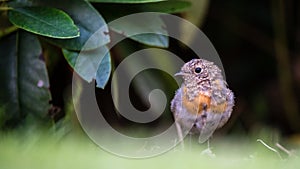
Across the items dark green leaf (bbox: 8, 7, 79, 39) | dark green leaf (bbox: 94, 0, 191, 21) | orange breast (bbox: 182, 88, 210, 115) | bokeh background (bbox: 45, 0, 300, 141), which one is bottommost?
bokeh background (bbox: 45, 0, 300, 141)

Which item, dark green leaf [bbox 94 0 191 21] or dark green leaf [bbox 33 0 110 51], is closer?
dark green leaf [bbox 33 0 110 51]

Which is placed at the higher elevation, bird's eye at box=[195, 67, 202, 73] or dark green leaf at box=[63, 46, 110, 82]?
bird's eye at box=[195, 67, 202, 73]

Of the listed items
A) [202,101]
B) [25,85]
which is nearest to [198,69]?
[202,101]

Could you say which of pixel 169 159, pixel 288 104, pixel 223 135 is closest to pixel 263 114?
pixel 288 104

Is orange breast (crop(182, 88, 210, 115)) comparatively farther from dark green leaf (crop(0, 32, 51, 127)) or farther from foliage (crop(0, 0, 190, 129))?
dark green leaf (crop(0, 32, 51, 127))

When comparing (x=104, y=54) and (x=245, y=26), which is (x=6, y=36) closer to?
(x=104, y=54)

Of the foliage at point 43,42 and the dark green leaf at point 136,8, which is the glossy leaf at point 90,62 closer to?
the foliage at point 43,42

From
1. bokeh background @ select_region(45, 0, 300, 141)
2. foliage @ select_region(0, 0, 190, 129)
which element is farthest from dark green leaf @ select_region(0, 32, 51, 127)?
bokeh background @ select_region(45, 0, 300, 141)

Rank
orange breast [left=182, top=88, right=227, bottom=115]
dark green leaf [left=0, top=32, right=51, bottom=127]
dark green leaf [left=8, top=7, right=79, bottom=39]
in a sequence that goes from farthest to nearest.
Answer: dark green leaf [left=0, top=32, right=51, bottom=127] < dark green leaf [left=8, top=7, right=79, bottom=39] < orange breast [left=182, top=88, right=227, bottom=115]
